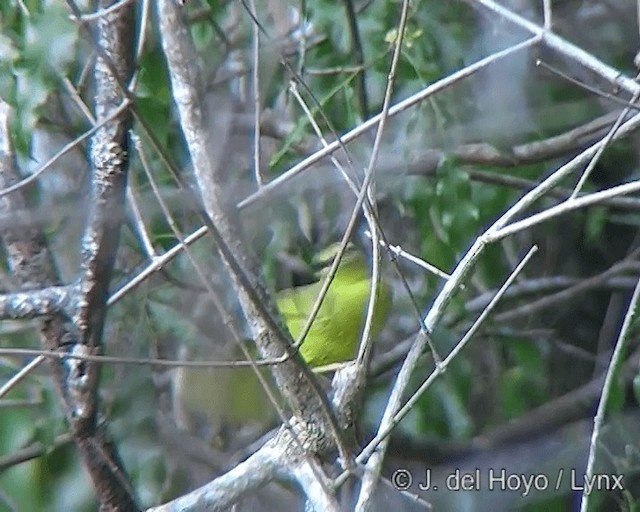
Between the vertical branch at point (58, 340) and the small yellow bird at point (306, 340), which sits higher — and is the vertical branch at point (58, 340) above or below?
above

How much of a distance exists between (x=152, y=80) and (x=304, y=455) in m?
0.78

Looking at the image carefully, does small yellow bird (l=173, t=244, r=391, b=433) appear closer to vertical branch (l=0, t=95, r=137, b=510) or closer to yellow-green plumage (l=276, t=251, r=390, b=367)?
yellow-green plumage (l=276, t=251, r=390, b=367)

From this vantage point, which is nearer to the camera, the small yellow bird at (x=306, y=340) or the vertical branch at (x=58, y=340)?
the vertical branch at (x=58, y=340)

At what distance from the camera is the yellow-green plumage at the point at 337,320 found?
1860 millimetres

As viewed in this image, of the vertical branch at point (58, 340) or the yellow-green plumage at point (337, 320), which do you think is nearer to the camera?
the vertical branch at point (58, 340)

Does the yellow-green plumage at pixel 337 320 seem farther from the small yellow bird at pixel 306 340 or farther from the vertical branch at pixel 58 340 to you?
the vertical branch at pixel 58 340

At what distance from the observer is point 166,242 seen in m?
1.98

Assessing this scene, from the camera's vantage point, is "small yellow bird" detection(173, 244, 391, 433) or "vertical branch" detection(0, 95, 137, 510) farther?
"small yellow bird" detection(173, 244, 391, 433)

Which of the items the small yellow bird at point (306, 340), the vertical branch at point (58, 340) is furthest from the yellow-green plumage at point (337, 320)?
the vertical branch at point (58, 340)

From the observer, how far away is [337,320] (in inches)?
73.3

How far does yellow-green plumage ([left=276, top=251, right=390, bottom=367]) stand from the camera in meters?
1.86

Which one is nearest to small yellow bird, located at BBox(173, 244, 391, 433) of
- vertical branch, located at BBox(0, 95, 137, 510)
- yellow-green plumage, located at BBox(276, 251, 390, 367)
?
yellow-green plumage, located at BBox(276, 251, 390, 367)

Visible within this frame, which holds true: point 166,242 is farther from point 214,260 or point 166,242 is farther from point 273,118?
point 273,118

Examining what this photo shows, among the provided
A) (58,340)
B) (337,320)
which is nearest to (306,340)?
(337,320)
